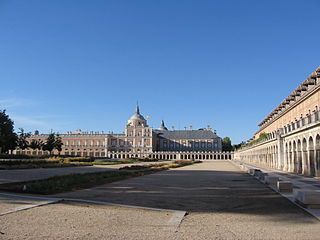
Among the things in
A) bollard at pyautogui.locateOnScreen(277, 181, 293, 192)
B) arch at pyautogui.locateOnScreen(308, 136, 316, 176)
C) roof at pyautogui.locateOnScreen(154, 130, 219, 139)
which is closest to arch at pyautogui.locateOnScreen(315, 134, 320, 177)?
arch at pyautogui.locateOnScreen(308, 136, 316, 176)

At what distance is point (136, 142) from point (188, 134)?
27.6 m

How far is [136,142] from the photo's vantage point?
139 metres

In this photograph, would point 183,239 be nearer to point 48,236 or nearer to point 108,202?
point 48,236

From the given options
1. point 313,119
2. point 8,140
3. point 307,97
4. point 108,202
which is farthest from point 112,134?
point 108,202

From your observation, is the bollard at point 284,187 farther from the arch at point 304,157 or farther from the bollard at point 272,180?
the arch at point 304,157

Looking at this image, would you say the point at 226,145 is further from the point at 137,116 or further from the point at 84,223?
the point at 84,223

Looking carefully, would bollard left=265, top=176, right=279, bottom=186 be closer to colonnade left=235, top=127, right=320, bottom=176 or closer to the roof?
colonnade left=235, top=127, right=320, bottom=176

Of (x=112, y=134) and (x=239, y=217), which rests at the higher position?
(x=112, y=134)

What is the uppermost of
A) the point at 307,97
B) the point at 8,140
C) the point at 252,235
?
the point at 307,97

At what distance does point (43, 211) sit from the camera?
912cm

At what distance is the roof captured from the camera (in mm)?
148000

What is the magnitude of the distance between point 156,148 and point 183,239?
141590 millimetres

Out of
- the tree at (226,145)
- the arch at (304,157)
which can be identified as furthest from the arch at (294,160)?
the tree at (226,145)

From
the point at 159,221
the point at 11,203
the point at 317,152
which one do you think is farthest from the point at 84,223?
the point at 317,152
